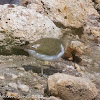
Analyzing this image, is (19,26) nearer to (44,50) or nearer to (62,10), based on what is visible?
(44,50)

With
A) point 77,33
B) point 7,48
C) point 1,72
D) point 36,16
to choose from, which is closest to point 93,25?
point 77,33

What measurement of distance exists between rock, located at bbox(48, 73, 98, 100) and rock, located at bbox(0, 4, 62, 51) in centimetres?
208

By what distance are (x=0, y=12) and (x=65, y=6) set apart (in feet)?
8.35

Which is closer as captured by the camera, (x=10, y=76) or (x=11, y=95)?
(x=11, y=95)

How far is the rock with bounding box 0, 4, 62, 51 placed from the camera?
19.0ft

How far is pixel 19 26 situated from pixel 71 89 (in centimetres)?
249

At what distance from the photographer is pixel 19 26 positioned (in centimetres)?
583

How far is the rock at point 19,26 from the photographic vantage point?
580 cm

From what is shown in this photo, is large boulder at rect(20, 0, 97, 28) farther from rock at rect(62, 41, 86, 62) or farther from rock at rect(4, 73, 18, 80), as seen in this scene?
rock at rect(4, 73, 18, 80)

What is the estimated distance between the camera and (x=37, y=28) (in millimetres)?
6074

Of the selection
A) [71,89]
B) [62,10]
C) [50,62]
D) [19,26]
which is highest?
[62,10]

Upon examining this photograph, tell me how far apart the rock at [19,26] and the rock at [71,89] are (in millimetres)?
2079

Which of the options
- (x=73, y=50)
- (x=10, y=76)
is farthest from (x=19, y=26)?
(x=73, y=50)

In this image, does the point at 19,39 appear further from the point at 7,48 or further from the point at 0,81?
the point at 0,81
